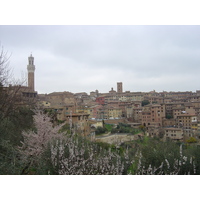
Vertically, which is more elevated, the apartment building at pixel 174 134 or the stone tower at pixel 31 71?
the stone tower at pixel 31 71

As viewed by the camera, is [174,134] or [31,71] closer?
[174,134]

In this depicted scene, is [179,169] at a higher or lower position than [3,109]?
lower

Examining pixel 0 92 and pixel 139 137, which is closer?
pixel 0 92

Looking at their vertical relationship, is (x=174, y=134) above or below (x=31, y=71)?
below

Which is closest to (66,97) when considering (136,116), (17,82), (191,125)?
(136,116)

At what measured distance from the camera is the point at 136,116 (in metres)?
25.7

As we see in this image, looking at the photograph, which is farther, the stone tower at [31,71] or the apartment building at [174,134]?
the stone tower at [31,71]

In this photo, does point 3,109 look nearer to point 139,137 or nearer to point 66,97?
point 139,137

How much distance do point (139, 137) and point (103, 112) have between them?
27.2ft

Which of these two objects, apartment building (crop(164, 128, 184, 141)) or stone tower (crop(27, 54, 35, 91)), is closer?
apartment building (crop(164, 128, 184, 141))

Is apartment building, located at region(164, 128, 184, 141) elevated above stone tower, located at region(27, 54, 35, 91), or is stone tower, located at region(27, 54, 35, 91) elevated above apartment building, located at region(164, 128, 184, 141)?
stone tower, located at region(27, 54, 35, 91)

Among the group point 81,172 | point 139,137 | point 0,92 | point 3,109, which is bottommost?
point 139,137

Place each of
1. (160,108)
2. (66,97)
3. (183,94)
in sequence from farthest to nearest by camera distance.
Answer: (183,94)
(66,97)
(160,108)

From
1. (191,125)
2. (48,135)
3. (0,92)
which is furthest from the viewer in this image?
(191,125)
